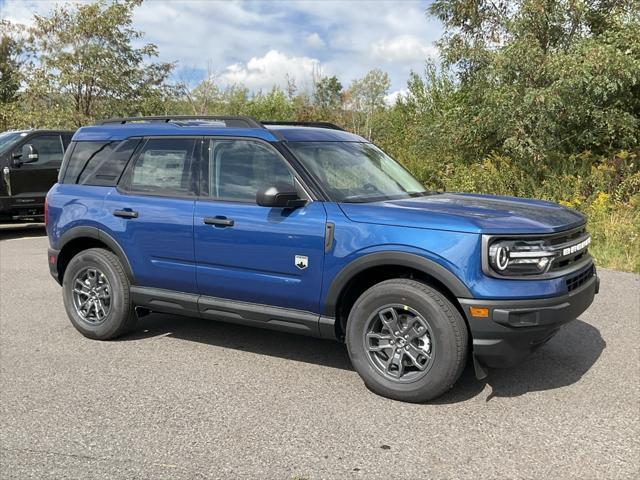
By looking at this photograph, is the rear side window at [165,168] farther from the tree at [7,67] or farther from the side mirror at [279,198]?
the tree at [7,67]

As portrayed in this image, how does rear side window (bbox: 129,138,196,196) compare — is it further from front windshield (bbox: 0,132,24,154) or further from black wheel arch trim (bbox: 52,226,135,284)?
front windshield (bbox: 0,132,24,154)

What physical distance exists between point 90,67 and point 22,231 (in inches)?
254

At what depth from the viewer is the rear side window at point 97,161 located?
541 cm

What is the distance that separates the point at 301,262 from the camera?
429 cm

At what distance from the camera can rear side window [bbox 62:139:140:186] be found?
5.41 meters

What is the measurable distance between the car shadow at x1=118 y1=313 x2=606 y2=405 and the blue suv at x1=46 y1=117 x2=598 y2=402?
15.8 inches

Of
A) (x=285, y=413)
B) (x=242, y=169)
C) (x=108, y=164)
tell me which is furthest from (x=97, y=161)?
(x=285, y=413)

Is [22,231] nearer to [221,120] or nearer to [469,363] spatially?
[221,120]

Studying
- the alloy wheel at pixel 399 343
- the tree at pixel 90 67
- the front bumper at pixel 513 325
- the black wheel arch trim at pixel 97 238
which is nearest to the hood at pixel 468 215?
the front bumper at pixel 513 325

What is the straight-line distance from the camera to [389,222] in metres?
4.02

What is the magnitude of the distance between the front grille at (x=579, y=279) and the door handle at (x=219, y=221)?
7.65 ft

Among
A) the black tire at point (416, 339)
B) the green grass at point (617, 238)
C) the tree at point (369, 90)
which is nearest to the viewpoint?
the black tire at point (416, 339)

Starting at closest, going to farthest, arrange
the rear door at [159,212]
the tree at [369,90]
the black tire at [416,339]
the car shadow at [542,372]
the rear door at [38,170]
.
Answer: the black tire at [416,339]
the car shadow at [542,372]
the rear door at [159,212]
the rear door at [38,170]
the tree at [369,90]

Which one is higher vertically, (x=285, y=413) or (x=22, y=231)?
(x=285, y=413)
